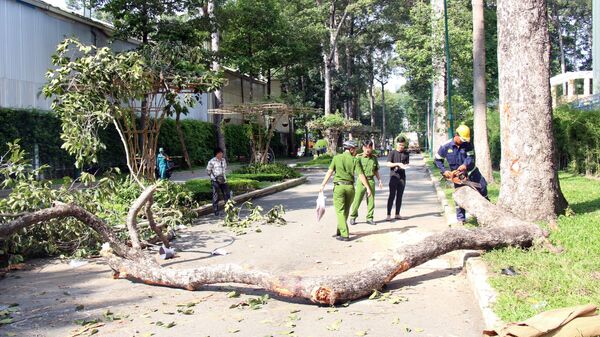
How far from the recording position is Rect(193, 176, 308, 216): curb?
1347 centimetres

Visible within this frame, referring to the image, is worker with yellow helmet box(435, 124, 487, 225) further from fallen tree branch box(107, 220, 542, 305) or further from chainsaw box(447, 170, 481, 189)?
fallen tree branch box(107, 220, 542, 305)

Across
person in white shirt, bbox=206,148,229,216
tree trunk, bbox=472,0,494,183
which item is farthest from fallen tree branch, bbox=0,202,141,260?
tree trunk, bbox=472,0,494,183

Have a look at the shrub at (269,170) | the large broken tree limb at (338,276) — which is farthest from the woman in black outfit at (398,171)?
the shrub at (269,170)

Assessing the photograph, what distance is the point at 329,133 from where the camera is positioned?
132 feet

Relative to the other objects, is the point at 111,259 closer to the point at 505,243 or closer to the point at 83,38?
the point at 505,243

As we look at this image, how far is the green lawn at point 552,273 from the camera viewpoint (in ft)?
15.6

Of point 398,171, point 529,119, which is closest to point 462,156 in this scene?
point 529,119

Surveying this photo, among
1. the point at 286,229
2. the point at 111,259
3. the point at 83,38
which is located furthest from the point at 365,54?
the point at 111,259

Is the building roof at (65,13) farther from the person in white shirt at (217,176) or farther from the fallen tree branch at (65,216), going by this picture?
the fallen tree branch at (65,216)

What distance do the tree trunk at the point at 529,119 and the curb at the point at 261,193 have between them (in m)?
6.83

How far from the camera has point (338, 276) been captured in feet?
18.9

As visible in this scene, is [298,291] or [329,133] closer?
[298,291]

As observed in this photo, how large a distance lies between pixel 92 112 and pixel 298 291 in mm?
7048

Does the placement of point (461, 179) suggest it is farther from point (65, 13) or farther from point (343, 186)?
point (65, 13)
